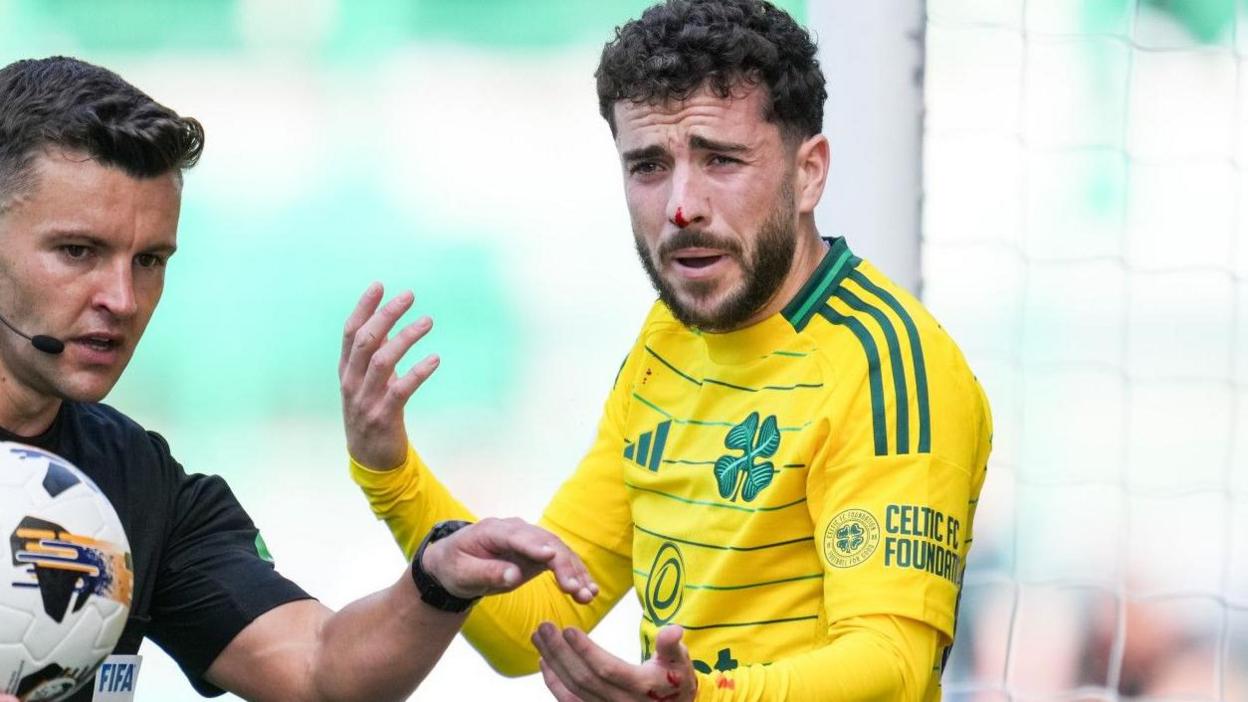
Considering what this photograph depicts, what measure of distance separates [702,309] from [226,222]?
2.21m

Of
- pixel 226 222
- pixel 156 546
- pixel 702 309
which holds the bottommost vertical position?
pixel 156 546

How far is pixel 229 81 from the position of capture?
4871 mm

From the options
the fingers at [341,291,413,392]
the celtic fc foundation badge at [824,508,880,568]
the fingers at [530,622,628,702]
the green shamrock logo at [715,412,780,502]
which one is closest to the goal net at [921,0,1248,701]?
the green shamrock logo at [715,412,780,502]

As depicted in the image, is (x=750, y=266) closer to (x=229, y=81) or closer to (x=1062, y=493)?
(x=1062, y=493)

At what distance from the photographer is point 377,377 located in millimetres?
2928

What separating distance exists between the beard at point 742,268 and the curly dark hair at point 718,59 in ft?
0.49

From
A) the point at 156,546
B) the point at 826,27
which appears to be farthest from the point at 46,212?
the point at 826,27

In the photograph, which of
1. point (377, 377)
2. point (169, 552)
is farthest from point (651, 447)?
point (169, 552)

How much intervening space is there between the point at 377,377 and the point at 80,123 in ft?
1.96

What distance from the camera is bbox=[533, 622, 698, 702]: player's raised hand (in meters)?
2.40

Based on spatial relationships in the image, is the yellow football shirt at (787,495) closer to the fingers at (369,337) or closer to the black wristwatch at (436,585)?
the fingers at (369,337)

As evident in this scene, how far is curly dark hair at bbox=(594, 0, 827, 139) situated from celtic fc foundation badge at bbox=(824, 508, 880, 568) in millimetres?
680

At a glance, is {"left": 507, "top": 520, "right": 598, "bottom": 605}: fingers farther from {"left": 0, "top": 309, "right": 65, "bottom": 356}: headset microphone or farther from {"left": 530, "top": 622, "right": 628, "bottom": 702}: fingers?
{"left": 0, "top": 309, "right": 65, "bottom": 356}: headset microphone

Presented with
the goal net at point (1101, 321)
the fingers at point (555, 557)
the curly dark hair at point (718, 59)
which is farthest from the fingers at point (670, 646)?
the goal net at point (1101, 321)
